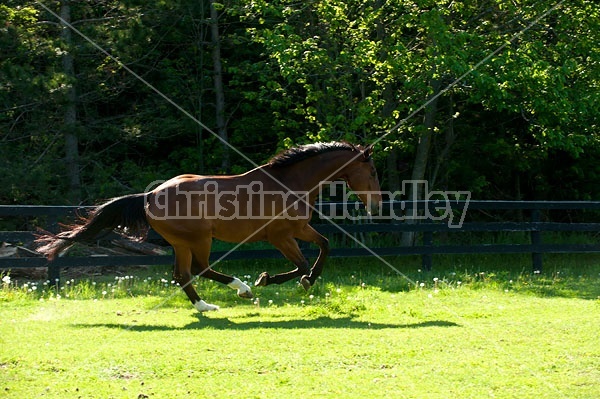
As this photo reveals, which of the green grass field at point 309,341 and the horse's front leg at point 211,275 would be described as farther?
the horse's front leg at point 211,275

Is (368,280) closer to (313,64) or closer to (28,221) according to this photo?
(313,64)

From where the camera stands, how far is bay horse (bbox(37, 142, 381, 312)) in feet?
30.3

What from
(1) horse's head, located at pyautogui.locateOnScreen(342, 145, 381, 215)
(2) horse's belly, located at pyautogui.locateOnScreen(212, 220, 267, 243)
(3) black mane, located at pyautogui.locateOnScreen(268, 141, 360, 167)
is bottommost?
(2) horse's belly, located at pyautogui.locateOnScreen(212, 220, 267, 243)

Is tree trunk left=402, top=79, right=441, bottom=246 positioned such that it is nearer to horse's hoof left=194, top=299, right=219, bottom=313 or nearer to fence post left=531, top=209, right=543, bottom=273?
fence post left=531, top=209, right=543, bottom=273

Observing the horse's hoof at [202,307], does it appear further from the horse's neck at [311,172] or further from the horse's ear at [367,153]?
the horse's ear at [367,153]

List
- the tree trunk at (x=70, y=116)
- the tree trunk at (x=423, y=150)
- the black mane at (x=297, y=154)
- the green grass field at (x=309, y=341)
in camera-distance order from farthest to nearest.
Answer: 1. the tree trunk at (x=423, y=150)
2. the tree trunk at (x=70, y=116)
3. the black mane at (x=297, y=154)
4. the green grass field at (x=309, y=341)

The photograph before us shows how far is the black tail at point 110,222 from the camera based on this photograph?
9.50 metres

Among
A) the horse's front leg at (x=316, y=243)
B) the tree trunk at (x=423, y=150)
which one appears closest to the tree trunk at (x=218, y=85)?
the tree trunk at (x=423, y=150)

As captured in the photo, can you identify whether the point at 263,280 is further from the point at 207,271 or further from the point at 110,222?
the point at 110,222

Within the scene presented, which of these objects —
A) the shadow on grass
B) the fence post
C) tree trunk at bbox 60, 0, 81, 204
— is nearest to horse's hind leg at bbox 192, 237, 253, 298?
the shadow on grass

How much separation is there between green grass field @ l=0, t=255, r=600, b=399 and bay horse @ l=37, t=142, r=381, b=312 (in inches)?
24.1

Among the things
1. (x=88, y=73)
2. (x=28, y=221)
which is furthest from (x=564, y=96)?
(x=28, y=221)

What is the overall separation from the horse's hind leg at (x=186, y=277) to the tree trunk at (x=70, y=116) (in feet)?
22.4

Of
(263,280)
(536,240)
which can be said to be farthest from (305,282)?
(536,240)
